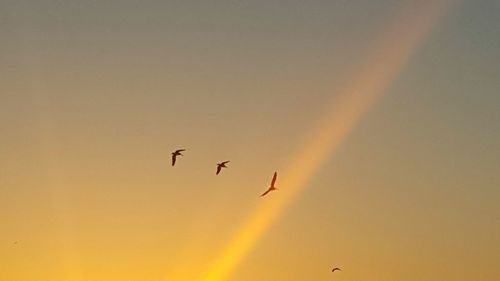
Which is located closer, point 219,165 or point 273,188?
point 219,165

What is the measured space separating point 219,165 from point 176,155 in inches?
170

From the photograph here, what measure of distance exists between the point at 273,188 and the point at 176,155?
13.0m

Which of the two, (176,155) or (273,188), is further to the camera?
(273,188)

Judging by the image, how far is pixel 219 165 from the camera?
96938 mm

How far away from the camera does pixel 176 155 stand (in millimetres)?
96812

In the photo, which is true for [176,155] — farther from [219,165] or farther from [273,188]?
[273,188]

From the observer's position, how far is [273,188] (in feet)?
343

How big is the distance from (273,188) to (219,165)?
985 centimetres

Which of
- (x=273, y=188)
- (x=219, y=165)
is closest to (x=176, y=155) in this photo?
(x=219, y=165)
